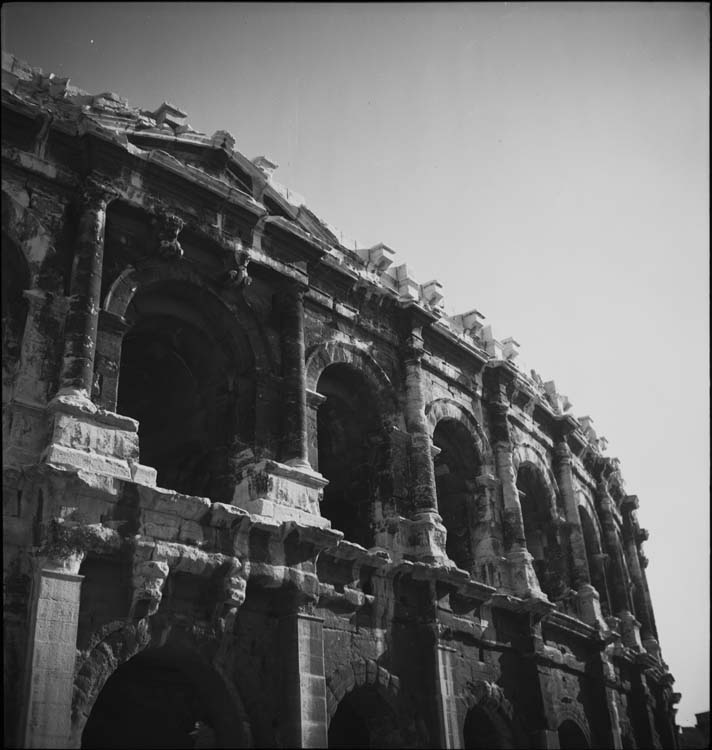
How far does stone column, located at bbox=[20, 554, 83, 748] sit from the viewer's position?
26.1 feet

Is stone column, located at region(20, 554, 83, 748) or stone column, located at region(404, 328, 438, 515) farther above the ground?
stone column, located at region(404, 328, 438, 515)

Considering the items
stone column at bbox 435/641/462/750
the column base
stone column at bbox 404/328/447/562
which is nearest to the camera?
the column base

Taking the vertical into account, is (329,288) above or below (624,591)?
above

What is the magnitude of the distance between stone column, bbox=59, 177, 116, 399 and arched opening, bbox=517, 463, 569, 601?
30.9 ft

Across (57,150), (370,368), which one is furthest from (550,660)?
(57,150)

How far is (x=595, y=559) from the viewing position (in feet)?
62.7

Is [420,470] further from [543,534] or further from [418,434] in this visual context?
[543,534]

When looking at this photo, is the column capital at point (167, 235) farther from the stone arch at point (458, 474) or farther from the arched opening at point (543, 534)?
the arched opening at point (543, 534)

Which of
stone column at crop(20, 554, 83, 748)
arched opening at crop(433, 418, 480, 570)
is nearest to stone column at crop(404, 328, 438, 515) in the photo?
arched opening at crop(433, 418, 480, 570)

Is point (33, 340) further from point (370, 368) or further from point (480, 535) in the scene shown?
point (480, 535)

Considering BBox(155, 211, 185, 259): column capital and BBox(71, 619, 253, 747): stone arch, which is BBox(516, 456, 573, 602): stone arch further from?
BBox(71, 619, 253, 747): stone arch

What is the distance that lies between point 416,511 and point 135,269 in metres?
5.04

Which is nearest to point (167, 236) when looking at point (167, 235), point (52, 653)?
point (167, 235)

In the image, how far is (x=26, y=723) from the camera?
25.8ft
